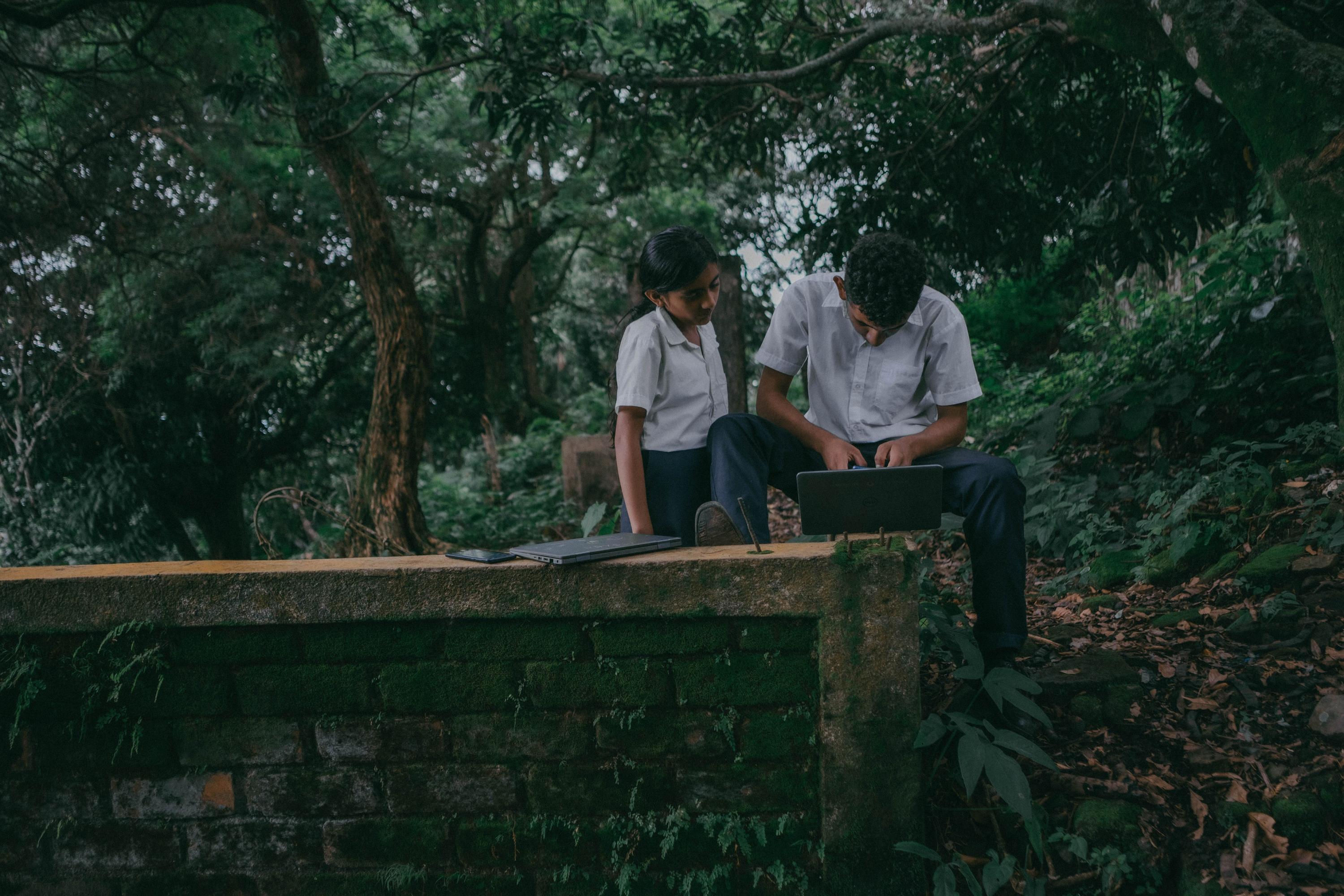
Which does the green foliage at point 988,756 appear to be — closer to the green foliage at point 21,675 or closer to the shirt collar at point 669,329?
the shirt collar at point 669,329

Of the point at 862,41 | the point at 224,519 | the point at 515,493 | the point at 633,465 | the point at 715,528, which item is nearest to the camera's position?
the point at 715,528

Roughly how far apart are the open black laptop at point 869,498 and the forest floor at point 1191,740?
2.27 feet

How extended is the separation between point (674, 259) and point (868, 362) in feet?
2.60

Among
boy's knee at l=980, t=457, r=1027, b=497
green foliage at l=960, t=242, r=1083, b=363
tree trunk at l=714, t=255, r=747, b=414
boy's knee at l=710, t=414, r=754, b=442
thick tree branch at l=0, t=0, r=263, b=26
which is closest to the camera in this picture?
boy's knee at l=980, t=457, r=1027, b=497

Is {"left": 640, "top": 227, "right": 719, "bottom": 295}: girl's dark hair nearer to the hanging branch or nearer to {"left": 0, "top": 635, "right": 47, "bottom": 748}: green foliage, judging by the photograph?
the hanging branch

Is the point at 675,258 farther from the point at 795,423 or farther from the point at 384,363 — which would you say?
the point at 384,363

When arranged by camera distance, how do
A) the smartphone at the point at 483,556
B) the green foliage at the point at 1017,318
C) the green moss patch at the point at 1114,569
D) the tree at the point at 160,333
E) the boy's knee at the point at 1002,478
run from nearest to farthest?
the smartphone at the point at 483,556 < the boy's knee at the point at 1002,478 < the green moss patch at the point at 1114,569 < the tree at the point at 160,333 < the green foliage at the point at 1017,318

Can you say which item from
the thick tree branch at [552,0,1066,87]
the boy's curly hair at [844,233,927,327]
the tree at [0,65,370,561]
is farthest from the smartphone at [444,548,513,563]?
the tree at [0,65,370,561]

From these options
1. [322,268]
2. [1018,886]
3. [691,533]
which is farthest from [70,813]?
[322,268]

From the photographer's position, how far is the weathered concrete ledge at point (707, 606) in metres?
2.18

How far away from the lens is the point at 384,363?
6551mm

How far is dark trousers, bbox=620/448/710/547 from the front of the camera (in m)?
2.95

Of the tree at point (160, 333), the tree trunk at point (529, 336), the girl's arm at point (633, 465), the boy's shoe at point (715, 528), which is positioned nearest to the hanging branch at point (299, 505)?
the girl's arm at point (633, 465)

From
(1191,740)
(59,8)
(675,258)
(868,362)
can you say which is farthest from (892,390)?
(59,8)
